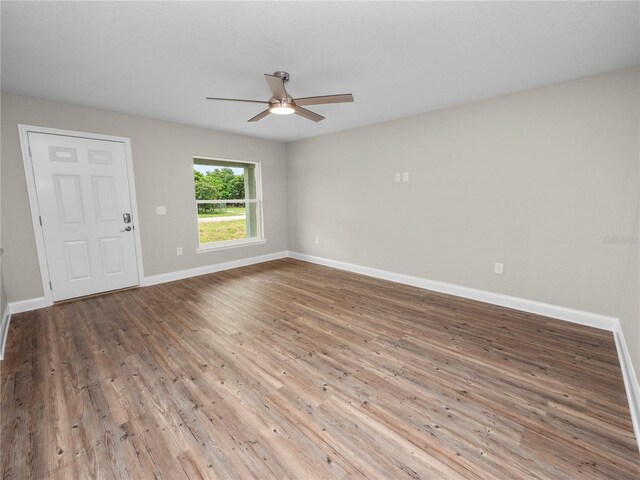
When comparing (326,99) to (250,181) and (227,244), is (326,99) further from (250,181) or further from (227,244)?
(227,244)

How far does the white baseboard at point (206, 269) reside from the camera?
4286 millimetres

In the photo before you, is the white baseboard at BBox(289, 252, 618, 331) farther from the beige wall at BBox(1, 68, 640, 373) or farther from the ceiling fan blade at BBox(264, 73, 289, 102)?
the ceiling fan blade at BBox(264, 73, 289, 102)

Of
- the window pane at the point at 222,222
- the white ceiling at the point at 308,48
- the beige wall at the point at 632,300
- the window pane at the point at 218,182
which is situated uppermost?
the white ceiling at the point at 308,48

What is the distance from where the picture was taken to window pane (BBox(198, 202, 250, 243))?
4961 mm

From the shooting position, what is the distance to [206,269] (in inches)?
193

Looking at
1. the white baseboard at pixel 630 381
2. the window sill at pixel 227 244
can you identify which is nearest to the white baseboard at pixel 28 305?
the window sill at pixel 227 244

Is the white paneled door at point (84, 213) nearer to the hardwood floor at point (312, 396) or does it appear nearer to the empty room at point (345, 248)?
the empty room at point (345, 248)

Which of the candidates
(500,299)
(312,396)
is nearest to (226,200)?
(312,396)

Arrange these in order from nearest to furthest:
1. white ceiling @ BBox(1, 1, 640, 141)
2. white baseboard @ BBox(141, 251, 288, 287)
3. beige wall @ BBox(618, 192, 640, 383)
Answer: white ceiling @ BBox(1, 1, 640, 141) < beige wall @ BBox(618, 192, 640, 383) < white baseboard @ BBox(141, 251, 288, 287)

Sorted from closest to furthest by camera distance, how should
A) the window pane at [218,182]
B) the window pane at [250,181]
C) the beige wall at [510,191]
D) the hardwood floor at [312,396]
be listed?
the hardwood floor at [312,396]
the beige wall at [510,191]
the window pane at [218,182]
the window pane at [250,181]

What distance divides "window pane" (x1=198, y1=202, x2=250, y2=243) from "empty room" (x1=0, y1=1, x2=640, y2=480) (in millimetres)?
83

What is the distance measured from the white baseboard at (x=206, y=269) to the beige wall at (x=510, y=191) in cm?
191

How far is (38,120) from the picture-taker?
3.23 meters

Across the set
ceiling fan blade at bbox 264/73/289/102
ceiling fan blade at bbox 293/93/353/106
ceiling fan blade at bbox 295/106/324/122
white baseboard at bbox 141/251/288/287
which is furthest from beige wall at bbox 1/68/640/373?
ceiling fan blade at bbox 264/73/289/102
